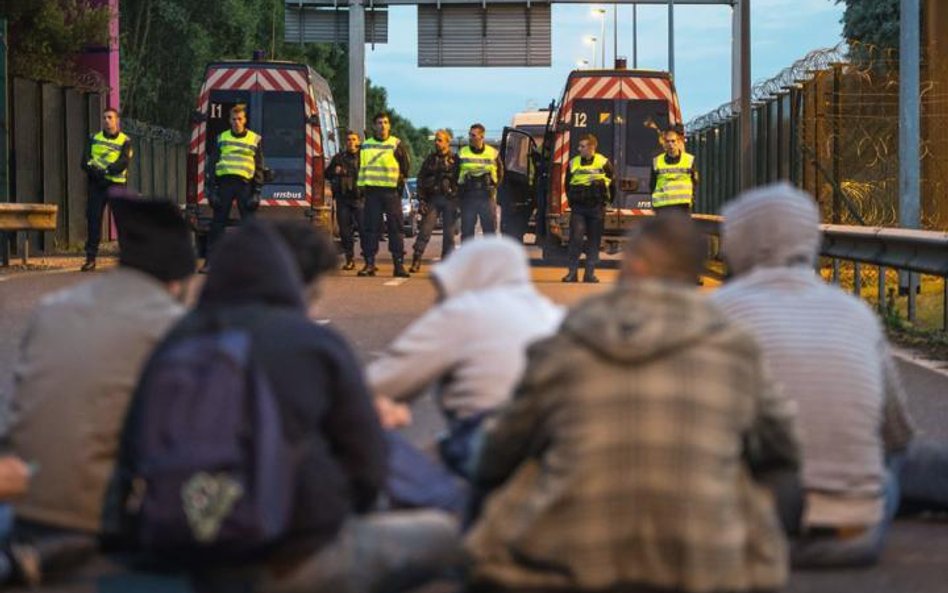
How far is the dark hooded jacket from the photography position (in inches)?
178

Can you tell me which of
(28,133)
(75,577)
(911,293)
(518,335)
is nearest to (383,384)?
(518,335)

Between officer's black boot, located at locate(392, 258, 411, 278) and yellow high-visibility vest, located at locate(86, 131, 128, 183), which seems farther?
officer's black boot, located at locate(392, 258, 411, 278)

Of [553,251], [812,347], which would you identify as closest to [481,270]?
[812,347]

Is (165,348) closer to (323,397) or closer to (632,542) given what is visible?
(323,397)

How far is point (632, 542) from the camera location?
4438 millimetres

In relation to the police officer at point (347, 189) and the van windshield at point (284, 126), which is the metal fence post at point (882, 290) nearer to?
the police officer at point (347, 189)

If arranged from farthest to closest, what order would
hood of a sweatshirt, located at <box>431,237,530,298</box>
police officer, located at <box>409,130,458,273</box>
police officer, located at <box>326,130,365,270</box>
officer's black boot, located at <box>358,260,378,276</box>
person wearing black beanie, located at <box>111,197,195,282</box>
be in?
1. police officer, located at <box>326,130,365,270</box>
2. police officer, located at <box>409,130,458,273</box>
3. officer's black boot, located at <box>358,260,378,276</box>
4. hood of a sweatshirt, located at <box>431,237,530,298</box>
5. person wearing black beanie, located at <box>111,197,195,282</box>

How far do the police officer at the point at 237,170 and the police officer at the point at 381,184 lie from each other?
4.66 feet

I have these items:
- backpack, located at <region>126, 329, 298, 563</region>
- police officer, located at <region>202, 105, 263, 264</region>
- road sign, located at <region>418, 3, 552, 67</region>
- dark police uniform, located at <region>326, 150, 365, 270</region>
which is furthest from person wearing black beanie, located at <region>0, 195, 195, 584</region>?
road sign, located at <region>418, 3, 552, 67</region>

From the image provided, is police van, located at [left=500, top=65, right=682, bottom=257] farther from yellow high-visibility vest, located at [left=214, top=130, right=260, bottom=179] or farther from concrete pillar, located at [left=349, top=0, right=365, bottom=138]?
concrete pillar, located at [left=349, top=0, right=365, bottom=138]

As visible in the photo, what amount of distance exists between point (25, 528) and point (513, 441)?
181cm

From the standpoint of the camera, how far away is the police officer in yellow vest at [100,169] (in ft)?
76.7

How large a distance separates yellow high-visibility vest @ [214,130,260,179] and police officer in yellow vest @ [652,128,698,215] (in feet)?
15.1

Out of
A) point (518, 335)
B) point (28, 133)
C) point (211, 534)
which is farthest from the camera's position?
point (28, 133)
